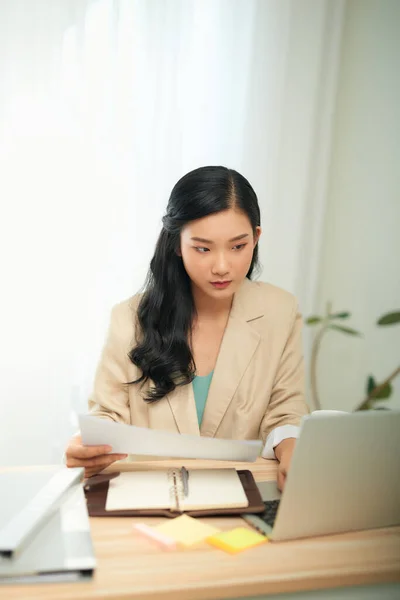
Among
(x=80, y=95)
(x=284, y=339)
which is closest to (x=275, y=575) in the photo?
(x=284, y=339)

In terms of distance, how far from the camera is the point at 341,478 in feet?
3.97

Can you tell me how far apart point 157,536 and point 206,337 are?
3.20ft

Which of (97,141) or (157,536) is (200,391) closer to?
(157,536)

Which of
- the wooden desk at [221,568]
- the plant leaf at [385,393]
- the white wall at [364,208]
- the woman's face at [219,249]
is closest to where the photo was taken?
the wooden desk at [221,568]

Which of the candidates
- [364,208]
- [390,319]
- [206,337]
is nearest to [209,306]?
[206,337]

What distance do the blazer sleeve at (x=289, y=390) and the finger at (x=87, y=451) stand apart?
0.68m

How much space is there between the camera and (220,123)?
121 inches

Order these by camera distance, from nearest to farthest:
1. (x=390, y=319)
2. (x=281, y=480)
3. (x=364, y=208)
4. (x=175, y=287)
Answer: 1. (x=281, y=480)
2. (x=175, y=287)
3. (x=390, y=319)
4. (x=364, y=208)

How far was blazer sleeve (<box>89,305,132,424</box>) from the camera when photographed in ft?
6.38

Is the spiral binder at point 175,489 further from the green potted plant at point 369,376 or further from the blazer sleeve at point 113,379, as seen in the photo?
the green potted plant at point 369,376

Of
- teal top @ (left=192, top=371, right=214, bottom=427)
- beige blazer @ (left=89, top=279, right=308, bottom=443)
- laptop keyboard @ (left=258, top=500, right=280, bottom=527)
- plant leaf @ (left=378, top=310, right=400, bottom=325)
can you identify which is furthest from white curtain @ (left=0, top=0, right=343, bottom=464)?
laptop keyboard @ (left=258, top=500, right=280, bottom=527)

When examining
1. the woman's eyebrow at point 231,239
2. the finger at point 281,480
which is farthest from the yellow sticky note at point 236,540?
the woman's eyebrow at point 231,239

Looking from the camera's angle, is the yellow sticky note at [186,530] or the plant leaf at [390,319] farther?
the plant leaf at [390,319]

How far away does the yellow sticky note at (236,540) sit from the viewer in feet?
3.93
